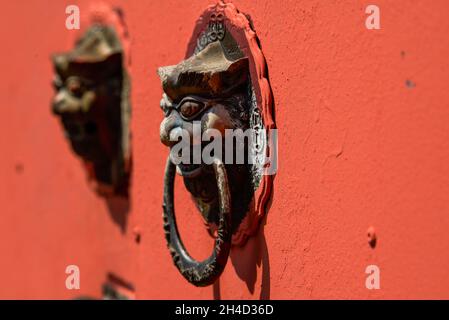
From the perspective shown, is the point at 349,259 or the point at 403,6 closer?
the point at 403,6

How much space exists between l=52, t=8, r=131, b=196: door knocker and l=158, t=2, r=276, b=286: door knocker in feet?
2.25

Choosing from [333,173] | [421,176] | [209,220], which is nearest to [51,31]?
[209,220]

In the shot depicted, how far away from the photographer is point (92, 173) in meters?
2.39

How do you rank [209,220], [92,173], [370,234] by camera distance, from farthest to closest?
[92,173] < [209,220] < [370,234]

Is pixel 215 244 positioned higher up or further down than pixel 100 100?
further down

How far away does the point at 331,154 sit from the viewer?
1.29 metres

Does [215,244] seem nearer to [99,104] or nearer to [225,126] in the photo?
[225,126]

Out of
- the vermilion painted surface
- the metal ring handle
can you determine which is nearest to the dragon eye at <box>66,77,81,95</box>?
the vermilion painted surface

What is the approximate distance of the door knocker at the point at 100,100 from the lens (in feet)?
7.25

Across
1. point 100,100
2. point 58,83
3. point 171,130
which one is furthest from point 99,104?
point 171,130

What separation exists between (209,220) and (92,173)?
2.88ft

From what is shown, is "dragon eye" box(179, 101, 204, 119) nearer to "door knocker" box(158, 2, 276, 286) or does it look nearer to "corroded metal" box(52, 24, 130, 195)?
"door knocker" box(158, 2, 276, 286)

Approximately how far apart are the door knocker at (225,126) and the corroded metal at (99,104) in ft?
2.28

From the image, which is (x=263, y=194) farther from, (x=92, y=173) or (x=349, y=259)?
(x=92, y=173)
